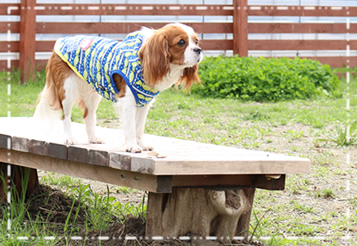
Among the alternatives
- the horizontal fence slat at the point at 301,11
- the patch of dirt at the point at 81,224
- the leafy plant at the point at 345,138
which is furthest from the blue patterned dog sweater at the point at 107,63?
the horizontal fence slat at the point at 301,11

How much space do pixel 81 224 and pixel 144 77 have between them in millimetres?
1049

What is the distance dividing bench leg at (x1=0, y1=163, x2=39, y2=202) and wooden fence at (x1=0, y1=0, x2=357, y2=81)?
17.2ft

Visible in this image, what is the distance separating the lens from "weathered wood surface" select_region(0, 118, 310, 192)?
2568mm

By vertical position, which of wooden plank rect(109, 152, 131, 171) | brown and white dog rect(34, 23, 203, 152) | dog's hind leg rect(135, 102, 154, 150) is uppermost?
brown and white dog rect(34, 23, 203, 152)

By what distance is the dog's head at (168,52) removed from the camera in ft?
8.99

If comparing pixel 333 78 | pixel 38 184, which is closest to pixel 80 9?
pixel 333 78

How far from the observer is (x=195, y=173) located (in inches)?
101

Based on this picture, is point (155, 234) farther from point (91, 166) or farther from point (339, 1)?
point (339, 1)

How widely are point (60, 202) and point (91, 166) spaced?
0.83 m

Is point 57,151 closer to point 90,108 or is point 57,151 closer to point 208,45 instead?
point 90,108

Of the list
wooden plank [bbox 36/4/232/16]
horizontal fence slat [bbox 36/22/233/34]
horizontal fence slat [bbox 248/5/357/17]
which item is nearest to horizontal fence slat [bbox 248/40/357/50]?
horizontal fence slat [bbox 248/5/357/17]

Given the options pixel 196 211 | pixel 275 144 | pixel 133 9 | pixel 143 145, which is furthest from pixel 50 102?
pixel 133 9

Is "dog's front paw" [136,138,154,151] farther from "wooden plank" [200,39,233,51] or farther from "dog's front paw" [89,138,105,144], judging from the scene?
"wooden plank" [200,39,233,51]

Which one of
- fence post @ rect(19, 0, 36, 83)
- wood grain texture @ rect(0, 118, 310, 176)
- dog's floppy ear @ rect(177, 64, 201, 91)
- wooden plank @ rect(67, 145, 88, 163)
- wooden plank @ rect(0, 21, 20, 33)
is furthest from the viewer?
wooden plank @ rect(0, 21, 20, 33)
